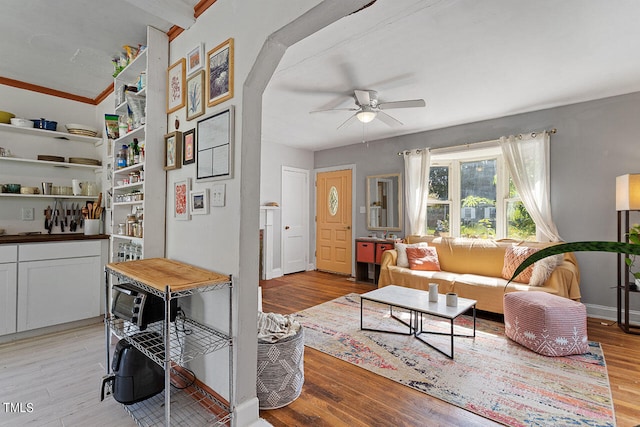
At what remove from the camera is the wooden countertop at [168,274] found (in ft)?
5.17

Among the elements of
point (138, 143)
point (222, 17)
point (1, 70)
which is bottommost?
point (138, 143)

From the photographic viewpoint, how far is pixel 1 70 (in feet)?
9.77

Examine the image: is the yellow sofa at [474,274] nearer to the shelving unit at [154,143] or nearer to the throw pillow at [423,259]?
the throw pillow at [423,259]

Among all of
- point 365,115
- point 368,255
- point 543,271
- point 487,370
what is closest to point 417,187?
point 368,255

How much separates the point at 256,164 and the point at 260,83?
454 millimetres

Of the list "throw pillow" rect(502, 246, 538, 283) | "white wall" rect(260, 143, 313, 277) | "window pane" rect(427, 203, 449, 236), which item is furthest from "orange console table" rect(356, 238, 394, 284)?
"throw pillow" rect(502, 246, 538, 283)

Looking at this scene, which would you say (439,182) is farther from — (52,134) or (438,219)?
(52,134)

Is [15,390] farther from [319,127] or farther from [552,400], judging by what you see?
[319,127]

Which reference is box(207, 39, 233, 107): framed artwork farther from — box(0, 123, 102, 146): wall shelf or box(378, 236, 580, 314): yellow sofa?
box(378, 236, 580, 314): yellow sofa

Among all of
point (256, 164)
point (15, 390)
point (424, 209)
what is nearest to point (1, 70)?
point (15, 390)

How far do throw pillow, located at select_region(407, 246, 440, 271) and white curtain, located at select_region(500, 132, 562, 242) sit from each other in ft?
4.22

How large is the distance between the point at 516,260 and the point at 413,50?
8.84ft

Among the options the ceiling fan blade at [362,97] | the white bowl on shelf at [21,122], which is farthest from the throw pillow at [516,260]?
the white bowl on shelf at [21,122]

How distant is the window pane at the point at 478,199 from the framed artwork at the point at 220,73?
4.02 m
